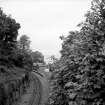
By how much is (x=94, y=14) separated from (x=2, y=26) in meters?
29.1

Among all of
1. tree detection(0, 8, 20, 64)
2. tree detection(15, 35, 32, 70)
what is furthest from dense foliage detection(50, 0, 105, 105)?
tree detection(15, 35, 32, 70)

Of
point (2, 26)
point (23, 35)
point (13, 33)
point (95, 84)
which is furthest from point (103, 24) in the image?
point (23, 35)

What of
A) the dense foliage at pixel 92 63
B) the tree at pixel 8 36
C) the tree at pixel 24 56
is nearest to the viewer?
the dense foliage at pixel 92 63

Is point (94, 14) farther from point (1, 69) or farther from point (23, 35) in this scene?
point (23, 35)

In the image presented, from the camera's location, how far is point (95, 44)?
485 centimetres

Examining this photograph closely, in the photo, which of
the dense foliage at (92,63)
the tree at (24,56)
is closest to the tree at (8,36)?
the tree at (24,56)

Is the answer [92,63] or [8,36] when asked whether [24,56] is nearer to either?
[8,36]

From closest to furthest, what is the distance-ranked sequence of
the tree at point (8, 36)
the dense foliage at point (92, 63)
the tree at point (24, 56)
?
1. the dense foliage at point (92, 63)
2. the tree at point (8, 36)
3. the tree at point (24, 56)

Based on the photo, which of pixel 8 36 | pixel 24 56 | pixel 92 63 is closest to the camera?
pixel 92 63

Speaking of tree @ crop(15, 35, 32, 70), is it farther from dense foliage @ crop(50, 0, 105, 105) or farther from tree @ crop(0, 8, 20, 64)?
dense foliage @ crop(50, 0, 105, 105)

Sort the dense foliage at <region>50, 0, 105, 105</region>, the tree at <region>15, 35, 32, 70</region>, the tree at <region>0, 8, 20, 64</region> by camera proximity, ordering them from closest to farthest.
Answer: the dense foliage at <region>50, 0, 105, 105</region>, the tree at <region>0, 8, 20, 64</region>, the tree at <region>15, 35, 32, 70</region>

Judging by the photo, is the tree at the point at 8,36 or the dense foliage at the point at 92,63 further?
the tree at the point at 8,36

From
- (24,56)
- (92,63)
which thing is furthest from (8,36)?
(92,63)

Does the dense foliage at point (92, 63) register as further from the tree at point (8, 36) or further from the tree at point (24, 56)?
the tree at point (24, 56)
